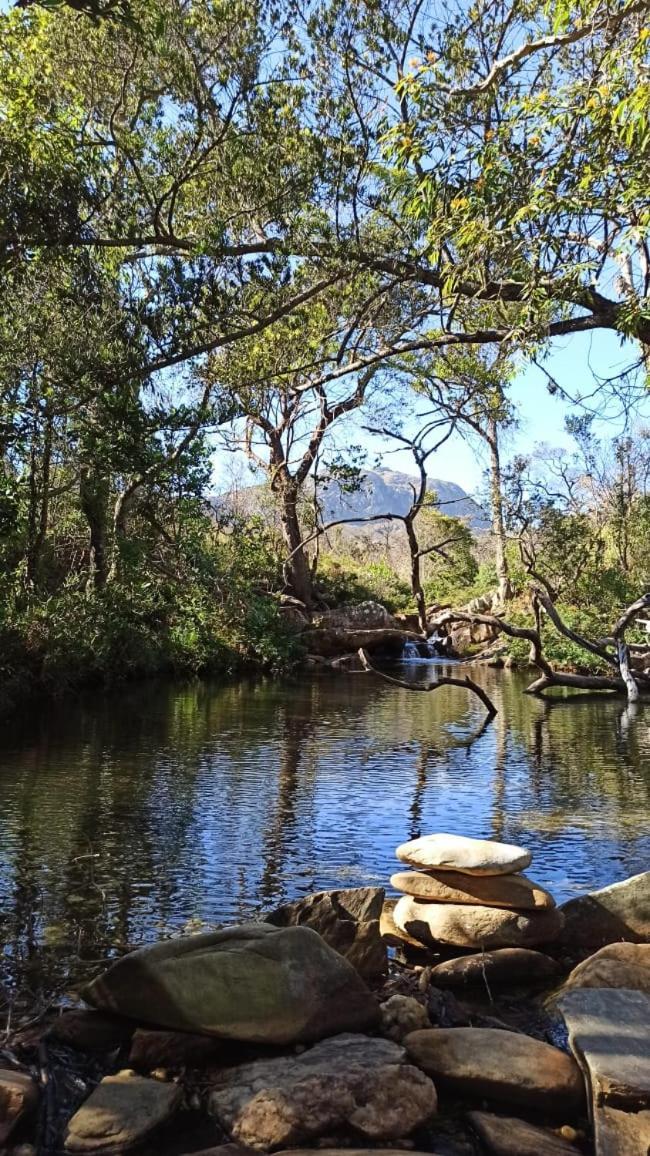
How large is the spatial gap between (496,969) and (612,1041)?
3.98 feet

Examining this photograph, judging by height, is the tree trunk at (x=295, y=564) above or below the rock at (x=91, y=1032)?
above

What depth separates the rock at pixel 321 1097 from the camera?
307cm

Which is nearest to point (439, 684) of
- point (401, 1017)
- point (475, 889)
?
point (475, 889)

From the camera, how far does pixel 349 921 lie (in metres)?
4.62

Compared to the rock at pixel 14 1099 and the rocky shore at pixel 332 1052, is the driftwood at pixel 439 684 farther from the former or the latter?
the rock at pixel 14 1099

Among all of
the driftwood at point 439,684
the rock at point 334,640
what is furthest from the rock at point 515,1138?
the rock at point 334,640

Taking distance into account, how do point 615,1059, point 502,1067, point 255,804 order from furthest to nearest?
point 255,804 → point 502,1067 → point 615,1059

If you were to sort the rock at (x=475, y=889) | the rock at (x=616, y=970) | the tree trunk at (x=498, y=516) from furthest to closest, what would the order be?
the tree trunk at (x=498, y=516) → the rock at (x=475, y=889) → the rock at (x=616, y=970)

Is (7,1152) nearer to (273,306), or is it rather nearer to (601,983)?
(601,983)

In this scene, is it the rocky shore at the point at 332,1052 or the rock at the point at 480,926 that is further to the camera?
the rock at the point at 480,926

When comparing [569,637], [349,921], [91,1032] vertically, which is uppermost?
[569,637]

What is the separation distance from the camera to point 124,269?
9750 mm

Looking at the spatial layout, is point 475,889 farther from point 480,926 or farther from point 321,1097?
point 321,1097

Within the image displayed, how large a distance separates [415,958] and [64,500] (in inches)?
594
